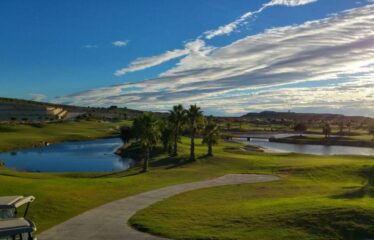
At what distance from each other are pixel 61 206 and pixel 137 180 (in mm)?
16837

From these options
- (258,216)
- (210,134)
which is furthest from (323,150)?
(258,216)

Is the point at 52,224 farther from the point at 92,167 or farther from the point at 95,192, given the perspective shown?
the point at 92,167

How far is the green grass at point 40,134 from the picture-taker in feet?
398

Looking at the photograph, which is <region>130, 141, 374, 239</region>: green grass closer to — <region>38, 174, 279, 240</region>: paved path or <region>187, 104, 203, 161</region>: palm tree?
<region>38, 174, 279, 240</region>: paved path

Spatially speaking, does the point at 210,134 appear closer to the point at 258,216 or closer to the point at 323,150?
the point at 258,216

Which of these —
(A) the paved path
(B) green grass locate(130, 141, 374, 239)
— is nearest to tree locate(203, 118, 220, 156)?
(A) the paved path

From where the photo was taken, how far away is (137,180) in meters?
48.7

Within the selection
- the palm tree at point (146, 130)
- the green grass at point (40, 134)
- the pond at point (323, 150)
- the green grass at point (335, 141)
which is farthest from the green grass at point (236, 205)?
the green grass at point (335, 141)

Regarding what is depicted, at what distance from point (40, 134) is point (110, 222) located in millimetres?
126493

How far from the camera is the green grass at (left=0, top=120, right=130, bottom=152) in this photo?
398 feet

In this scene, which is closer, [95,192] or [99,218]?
[99,218]

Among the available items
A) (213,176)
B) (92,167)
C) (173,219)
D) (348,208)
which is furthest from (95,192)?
(92,167)

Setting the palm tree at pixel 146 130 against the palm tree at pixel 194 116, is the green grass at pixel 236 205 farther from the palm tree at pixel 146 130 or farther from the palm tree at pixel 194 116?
the palm tree at pixel 194 116

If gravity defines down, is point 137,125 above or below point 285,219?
above
